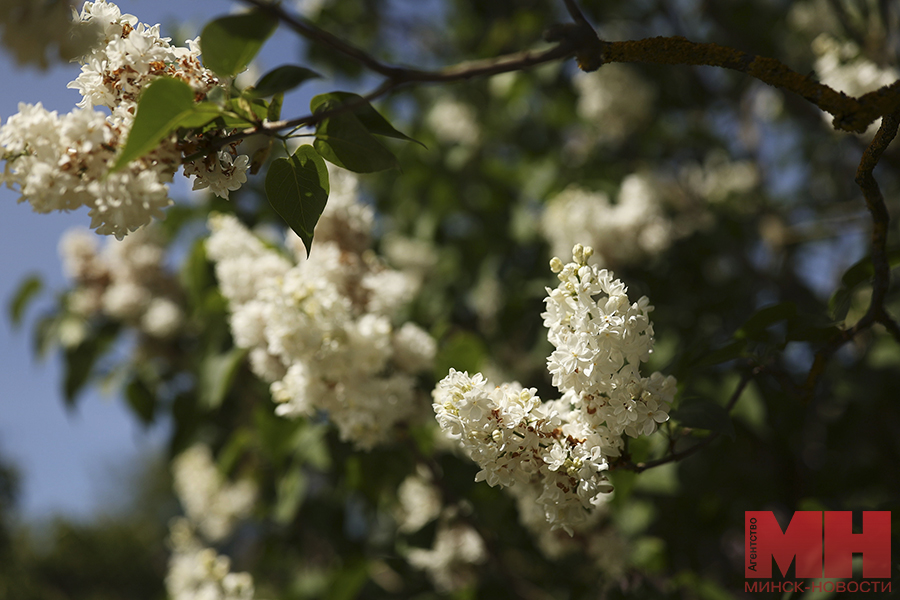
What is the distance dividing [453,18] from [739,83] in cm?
215

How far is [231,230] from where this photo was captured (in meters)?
2.03

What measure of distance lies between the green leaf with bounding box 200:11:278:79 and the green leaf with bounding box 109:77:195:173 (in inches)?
2.8

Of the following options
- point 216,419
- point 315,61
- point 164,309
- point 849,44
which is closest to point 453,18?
point 315,61

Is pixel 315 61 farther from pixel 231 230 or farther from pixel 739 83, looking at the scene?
pixel 739 83

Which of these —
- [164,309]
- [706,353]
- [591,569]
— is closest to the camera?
[706,353]

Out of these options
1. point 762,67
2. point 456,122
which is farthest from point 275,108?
point 456,122

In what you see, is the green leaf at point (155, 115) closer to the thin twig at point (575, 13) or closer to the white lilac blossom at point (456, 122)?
the thin twig at point (575, 13)

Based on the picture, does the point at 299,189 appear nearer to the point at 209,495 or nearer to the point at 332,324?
the point at 332,324

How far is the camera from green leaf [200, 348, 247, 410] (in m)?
1.99

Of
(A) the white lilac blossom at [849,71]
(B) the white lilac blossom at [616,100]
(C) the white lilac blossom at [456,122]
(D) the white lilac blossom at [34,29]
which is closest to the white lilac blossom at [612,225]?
(B) the white lilac blossom at [616,100]

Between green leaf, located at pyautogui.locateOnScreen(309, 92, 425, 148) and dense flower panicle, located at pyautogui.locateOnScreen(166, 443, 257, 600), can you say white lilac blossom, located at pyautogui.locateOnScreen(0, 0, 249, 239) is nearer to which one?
green leaf, located at pyautogui.locateOnScreen(309, 92, 425, 148)

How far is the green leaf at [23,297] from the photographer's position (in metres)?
3.12

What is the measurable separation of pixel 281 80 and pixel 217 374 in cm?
158

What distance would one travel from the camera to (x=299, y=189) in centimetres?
104
